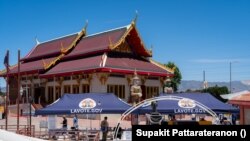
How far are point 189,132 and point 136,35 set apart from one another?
31.4 metres

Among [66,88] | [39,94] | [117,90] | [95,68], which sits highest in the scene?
[95,68]

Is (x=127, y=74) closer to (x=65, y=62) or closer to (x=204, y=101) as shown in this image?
(x=65, y=62)

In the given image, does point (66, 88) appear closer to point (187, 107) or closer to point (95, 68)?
point (95, 68)

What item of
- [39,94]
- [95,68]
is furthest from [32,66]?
[95,68]

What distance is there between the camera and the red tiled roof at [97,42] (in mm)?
40441

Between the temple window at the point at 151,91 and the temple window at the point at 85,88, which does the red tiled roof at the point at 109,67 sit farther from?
the temple window at the point at 151,91

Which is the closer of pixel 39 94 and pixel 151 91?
pixel 151 91

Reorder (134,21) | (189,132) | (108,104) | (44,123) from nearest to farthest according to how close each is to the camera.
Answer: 1. (189,132)
2. (108,104)
3. (44,123)
4. (134,21)

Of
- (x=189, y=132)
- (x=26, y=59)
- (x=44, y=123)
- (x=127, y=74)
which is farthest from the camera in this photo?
(x=26, y=59)

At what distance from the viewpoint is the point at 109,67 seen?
120 feet

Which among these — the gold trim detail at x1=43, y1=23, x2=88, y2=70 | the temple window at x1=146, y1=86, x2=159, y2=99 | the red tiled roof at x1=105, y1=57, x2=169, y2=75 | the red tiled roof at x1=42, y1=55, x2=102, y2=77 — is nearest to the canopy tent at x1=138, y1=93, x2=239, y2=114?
the red tiled roof at x1=105, y1=57, x2=169, y2=75

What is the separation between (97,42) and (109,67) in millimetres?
6971

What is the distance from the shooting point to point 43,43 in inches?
2126

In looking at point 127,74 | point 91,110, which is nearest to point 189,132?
point 91,110
